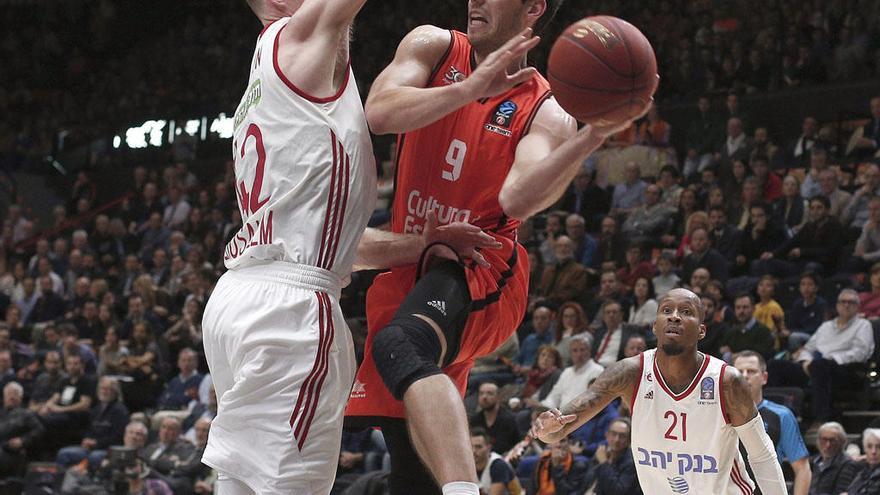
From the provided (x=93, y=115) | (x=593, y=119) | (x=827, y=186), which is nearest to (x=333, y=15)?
(x=593, y=119)

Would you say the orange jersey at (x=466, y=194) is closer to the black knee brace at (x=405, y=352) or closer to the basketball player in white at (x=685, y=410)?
the black knee brace at (x=405, y=352)

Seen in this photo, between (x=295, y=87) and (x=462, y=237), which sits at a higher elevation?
(x=295, y=87)

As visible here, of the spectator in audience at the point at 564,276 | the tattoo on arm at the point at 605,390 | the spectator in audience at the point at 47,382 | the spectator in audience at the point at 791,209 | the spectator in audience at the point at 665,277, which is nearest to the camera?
the tattoo on arm at the point at 605,390

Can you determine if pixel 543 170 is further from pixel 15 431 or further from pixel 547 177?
pixel 15 431

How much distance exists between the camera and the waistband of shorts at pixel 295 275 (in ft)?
12.9

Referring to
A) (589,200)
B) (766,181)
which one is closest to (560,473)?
(766,181)

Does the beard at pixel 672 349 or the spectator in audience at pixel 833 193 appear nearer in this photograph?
the beard at pixel 672 349

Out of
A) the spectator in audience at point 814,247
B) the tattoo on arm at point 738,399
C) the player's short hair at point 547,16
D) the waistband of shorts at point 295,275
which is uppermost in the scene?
the player's short hair at point 547,16

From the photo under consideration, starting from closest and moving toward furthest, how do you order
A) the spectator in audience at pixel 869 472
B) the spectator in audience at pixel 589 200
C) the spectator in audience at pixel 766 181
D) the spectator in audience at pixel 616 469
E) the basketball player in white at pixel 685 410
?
the basketball player in white at pixel 685 410
the spectator in audience at pixel 869 472
the spectator in audience at pixel 616 469
the spectator in audience at pixel 766 181
the spectator in audience at pixel 589 200

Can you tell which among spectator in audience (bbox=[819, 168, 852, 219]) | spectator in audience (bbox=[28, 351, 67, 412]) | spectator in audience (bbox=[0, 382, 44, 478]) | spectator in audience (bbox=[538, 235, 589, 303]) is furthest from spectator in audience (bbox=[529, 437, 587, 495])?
spectator in audience (bbox=[28, 351, 67, 412])

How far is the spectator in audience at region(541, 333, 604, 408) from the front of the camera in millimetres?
10805

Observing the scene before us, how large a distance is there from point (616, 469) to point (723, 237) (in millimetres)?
3881

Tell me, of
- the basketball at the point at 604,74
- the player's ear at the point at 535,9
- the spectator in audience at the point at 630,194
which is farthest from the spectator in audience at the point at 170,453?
the basketball at the point at 604,74

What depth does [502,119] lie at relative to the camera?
14.7 feet
